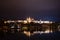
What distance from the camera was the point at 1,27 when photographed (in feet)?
5.45

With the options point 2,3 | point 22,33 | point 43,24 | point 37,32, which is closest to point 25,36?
point 22,33

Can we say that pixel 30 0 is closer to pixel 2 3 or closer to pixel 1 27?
pixel 2 3

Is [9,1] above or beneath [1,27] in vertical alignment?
above

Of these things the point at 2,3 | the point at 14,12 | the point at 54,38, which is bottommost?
the point at 54,38

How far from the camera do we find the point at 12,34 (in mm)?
1666

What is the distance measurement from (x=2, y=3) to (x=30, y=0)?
362mm

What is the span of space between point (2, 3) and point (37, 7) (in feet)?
1.48

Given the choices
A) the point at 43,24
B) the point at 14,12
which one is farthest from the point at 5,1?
the point at 43,24

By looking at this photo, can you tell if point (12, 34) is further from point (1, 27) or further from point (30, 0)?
point (30, 0)

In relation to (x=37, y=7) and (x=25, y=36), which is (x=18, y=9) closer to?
(x=37, y=7)

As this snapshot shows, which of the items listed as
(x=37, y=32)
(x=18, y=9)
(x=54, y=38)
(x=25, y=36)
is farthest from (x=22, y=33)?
(x=54, y=38)

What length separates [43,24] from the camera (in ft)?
5.54

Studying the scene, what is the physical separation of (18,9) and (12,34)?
33cm

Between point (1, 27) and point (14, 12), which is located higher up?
point (14, 12)
